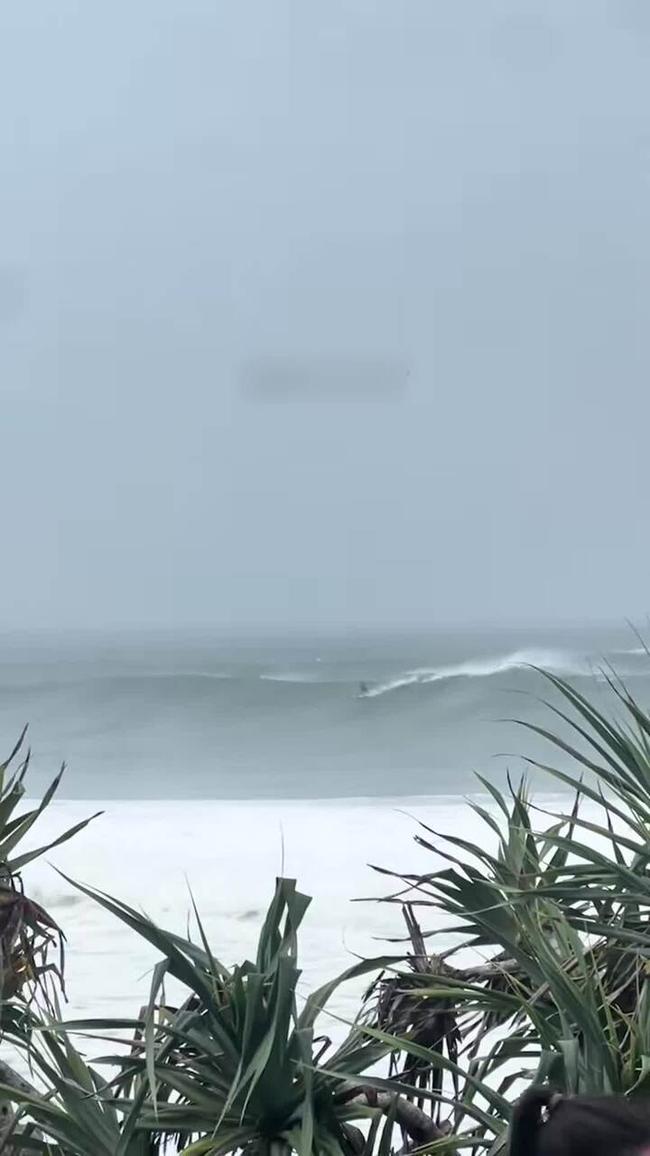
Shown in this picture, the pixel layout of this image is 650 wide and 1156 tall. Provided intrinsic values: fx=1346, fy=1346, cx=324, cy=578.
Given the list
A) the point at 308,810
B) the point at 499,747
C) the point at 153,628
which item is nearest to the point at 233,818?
the point at 308,810

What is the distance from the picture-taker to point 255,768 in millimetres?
35062

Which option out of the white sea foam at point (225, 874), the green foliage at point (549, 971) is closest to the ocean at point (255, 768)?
the white sea foam at point (225, 874)

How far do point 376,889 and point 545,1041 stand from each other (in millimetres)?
13320

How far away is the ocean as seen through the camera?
13.6 m

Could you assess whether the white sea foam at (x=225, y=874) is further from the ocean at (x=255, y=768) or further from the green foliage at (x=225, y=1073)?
the green foliage at (x=225, y=1073)

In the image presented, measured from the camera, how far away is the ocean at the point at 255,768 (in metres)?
13.6

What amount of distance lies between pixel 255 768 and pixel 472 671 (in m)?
22.5

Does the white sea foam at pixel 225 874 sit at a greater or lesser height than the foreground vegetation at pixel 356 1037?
greater

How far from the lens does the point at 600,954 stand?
246cm

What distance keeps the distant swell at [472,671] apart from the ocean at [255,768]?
0.28 m

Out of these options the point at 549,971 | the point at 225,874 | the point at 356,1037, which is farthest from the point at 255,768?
the point at 549,971

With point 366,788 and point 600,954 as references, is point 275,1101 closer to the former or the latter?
point 600,954

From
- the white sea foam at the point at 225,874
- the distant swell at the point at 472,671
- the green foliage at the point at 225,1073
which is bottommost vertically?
the green foliage at the point at 225,1073

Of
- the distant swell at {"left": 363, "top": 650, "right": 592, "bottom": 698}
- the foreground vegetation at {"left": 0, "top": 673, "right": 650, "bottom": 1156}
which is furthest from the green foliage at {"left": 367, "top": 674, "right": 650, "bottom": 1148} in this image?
the distant swell at {"left": 363, "top": 650, "right": 592, "bottom": 698}
